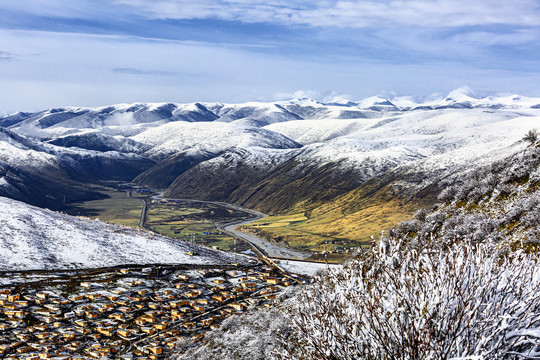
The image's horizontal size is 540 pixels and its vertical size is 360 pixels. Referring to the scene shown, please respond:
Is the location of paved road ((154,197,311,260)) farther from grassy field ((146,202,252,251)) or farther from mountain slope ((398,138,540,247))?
mountain slope ((398,138,540,247))

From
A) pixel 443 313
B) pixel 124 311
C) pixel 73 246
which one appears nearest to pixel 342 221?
pixel 73 246

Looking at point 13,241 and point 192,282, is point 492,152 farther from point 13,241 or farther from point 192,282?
point 13,241

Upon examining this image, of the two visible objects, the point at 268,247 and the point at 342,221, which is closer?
the point at 268,247

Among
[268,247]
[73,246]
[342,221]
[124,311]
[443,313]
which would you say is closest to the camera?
[443,313]

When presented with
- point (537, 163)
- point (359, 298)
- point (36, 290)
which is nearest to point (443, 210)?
point (537, 163)

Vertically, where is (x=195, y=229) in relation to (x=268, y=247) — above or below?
below

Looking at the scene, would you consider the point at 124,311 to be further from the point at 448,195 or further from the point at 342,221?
the point at 342,221

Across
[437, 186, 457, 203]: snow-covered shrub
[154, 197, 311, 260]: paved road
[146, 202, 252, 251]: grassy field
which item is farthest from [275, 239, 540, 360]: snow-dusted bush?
[146, 202, 252, 251]: grassy field
